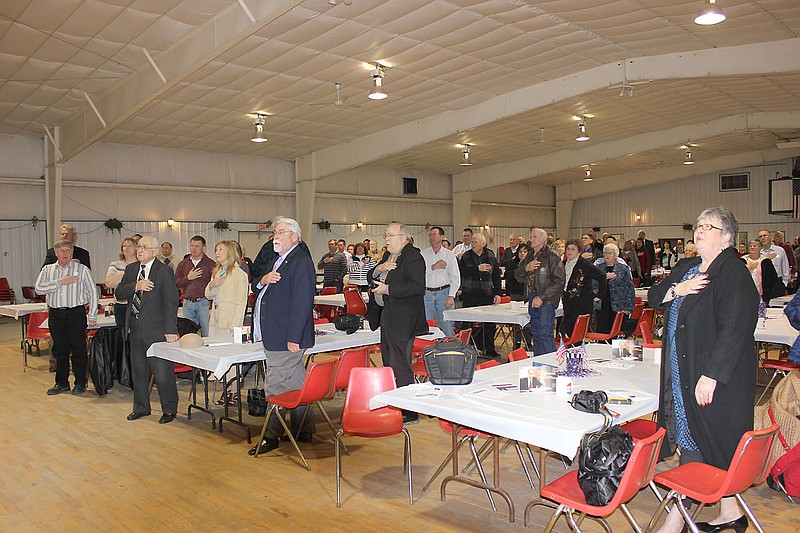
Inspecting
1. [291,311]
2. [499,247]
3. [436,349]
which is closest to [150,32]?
[291,311]

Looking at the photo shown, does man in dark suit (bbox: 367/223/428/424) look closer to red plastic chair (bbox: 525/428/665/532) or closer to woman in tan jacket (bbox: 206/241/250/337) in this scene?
woman in tan jacket (bbox: 206/241/250/337)

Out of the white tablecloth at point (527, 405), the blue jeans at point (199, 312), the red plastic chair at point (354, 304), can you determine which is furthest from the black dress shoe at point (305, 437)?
the red plastic chair at point (354, 304)

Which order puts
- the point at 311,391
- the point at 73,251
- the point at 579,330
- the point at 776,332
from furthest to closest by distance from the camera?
the point at 73,251 < the point at 579,330 < the point at 776,332 < the point at 311,391

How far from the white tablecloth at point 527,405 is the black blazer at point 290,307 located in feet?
3.93

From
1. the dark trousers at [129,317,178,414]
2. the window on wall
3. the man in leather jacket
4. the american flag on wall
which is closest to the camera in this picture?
the dark trousers at [129,317,178,414]

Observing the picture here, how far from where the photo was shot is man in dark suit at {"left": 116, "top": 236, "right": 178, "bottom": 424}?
5836 mm

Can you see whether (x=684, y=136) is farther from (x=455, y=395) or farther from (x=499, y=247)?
(x=455, y=395)

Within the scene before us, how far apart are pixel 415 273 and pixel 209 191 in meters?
12.4

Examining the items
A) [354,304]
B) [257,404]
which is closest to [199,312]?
[257,404]

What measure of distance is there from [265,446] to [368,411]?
120 cm

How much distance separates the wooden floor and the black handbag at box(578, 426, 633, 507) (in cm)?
96

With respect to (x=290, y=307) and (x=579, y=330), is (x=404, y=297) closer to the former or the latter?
(x=290, y=307)

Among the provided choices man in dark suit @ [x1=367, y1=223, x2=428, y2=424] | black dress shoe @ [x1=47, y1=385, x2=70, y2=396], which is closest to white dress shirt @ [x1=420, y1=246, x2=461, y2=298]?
man in dark suit @ [x1=367, y1=223, x2=428, y2=424]

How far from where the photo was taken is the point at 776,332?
597 centimetres
